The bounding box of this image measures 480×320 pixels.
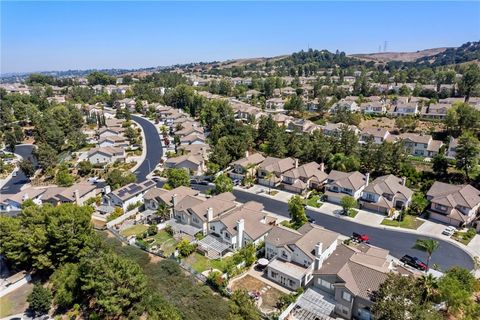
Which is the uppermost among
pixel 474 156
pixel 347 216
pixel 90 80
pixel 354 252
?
pixel 90 80

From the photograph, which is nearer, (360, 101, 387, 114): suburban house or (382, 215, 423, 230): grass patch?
(382, 215, 423, 230): grass patch

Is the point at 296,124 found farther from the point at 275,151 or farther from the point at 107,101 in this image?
the point at 107,101

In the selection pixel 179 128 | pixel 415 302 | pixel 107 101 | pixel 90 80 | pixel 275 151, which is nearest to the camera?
pixel 415 302

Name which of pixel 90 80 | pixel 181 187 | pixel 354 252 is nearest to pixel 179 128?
pixel 181 187

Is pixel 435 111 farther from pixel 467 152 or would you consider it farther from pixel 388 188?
pixel 388 188

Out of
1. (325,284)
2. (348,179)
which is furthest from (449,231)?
(325,284)

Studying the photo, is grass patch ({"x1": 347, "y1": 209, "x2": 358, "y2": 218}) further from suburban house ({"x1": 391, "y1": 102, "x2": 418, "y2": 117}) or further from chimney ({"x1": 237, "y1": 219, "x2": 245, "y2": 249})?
suburban house ({"x1": 391, "y1": 102, "x2": 418, "y2": 117})

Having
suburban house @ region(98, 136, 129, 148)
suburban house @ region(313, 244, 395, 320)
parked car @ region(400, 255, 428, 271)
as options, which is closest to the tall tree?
parked car @ region(400, 255, 428, 271)

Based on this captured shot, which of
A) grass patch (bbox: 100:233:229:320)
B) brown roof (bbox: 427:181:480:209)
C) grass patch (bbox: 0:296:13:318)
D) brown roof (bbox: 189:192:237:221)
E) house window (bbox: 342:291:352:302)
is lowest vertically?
grass patch (bbox: 0:296:13:318)
